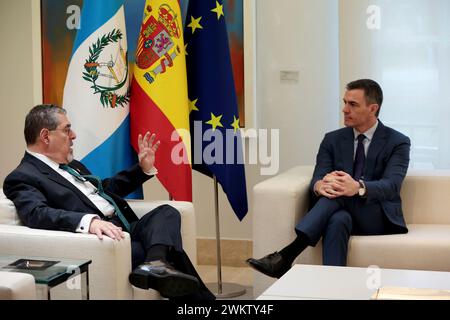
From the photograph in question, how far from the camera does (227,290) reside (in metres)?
5.04

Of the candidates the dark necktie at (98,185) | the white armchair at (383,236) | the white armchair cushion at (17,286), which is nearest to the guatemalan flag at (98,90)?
the dark necktie at (98,185)

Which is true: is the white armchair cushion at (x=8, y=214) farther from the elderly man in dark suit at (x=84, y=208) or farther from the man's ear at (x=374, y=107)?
the man's ear at (x=374, y=107)

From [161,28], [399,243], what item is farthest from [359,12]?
[399,243]

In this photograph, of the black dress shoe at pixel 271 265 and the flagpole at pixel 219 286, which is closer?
the black dress shoe at pixel 271 265

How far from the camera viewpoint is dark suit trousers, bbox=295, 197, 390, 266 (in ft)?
14.0

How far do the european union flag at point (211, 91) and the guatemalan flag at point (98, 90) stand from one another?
440 millimetres

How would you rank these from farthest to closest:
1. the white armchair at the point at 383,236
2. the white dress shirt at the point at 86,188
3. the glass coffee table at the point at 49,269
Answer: the white armchair at the point at 383,236 < the white dress shirt at the point at 86,188 < the glass coffee table at the point at 49,269

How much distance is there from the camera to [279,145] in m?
5.63

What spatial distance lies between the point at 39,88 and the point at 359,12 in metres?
2.42

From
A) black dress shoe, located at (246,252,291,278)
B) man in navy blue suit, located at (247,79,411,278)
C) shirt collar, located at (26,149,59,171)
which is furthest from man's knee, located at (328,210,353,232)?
shirt collar, located at (26,149,59,171)

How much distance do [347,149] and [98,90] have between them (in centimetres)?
151

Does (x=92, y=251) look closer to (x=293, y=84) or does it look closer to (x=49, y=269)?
(x=49, y=269)

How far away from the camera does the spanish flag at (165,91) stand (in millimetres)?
4809

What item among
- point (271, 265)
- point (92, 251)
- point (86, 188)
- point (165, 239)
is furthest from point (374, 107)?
point (92, 251)
